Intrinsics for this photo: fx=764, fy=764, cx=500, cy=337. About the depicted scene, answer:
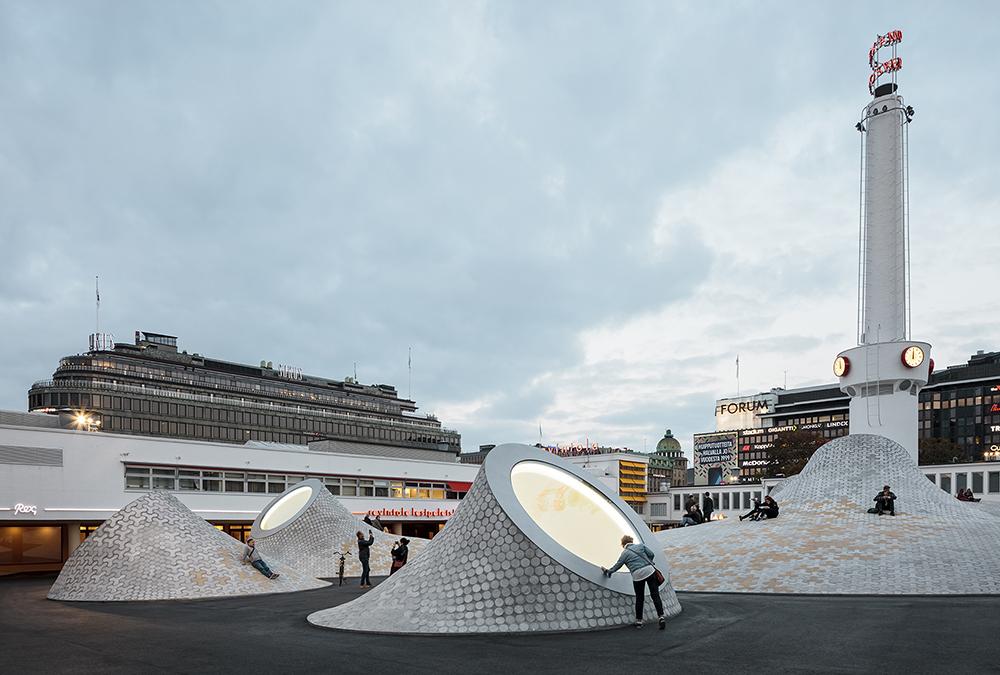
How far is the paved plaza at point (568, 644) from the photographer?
30.1 feet

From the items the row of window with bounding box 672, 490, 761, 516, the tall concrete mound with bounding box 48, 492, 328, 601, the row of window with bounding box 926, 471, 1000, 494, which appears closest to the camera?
the tall concrete mound with bounding box 48, 492, 328, 601

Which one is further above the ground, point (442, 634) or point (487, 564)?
point (487, 564)

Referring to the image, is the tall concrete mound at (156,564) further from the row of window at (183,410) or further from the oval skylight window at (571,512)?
the row of window at (183,410)

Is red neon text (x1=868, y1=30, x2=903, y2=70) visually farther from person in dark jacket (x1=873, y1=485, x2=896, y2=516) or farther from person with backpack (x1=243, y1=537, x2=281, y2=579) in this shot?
person with backpack (x1=243, y1=537, x2=281, y2=579)

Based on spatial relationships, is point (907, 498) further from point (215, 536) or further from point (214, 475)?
point (214, 475)

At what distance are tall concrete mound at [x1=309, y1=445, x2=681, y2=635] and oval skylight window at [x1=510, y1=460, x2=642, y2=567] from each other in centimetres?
2

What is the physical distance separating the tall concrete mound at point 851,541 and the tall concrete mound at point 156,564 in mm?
12138

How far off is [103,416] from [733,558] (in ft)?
299

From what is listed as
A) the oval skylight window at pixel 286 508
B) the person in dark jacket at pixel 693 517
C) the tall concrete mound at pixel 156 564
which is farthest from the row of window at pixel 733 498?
the tall concrete mound at pixel 156 564

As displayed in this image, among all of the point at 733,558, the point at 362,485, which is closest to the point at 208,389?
the point at 362,485

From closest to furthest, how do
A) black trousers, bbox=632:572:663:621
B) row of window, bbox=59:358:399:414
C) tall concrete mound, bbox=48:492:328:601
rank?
1. black trousers, bbox=632:572:663:621
2. tall concrete mound, bbox=48:492:328:601
3. row of window, bbox=59:358:399:414

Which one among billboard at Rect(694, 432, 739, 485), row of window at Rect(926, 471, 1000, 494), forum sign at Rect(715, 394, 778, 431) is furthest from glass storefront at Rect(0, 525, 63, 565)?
forum sign at Rect(715, 394, 778, 431)

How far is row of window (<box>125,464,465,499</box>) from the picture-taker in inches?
1901

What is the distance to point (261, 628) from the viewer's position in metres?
13.2
